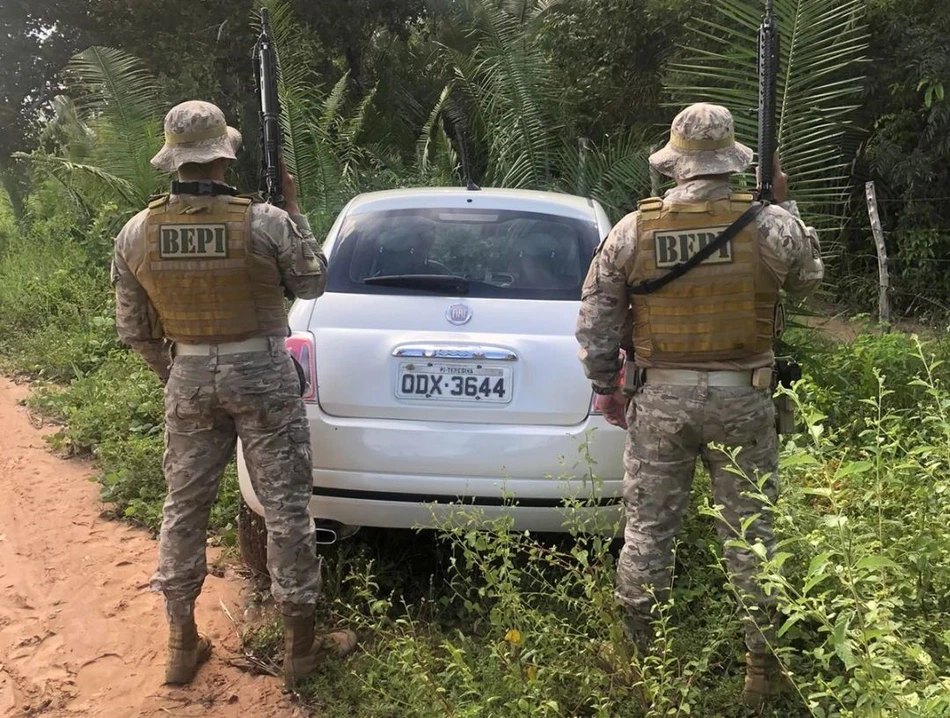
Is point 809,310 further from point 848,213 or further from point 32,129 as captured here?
point 32,129

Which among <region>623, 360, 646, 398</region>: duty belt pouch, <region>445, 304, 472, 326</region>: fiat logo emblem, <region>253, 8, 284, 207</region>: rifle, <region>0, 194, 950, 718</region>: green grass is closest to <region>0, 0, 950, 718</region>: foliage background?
<region>0, 194, 950, 718</region>: green grass

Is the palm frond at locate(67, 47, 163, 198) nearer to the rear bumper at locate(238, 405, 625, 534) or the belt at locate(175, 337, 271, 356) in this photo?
the belt at locate(175, 337, 271, 356)

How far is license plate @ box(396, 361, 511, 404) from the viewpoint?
122 inches

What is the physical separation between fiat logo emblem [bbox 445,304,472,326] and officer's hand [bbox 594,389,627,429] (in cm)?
61

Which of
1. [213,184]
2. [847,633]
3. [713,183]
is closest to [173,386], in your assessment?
[213,184]

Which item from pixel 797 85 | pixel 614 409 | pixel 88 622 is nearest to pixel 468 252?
pixel 614 409

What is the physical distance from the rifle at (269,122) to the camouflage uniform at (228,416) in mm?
233

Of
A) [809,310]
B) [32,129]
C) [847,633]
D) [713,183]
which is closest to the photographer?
[847,633]

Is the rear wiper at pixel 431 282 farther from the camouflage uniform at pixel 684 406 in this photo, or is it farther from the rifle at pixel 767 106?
the rifle at pixel 767 106

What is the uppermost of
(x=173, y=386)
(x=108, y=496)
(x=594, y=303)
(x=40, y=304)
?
(x=594, y=303)

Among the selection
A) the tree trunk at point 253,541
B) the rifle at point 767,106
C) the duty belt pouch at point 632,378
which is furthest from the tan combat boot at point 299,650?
the rifle at point 767,106

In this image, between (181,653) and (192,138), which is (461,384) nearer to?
(192,138)

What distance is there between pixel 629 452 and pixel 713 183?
908 mm

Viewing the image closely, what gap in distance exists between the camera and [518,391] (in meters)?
3.11
